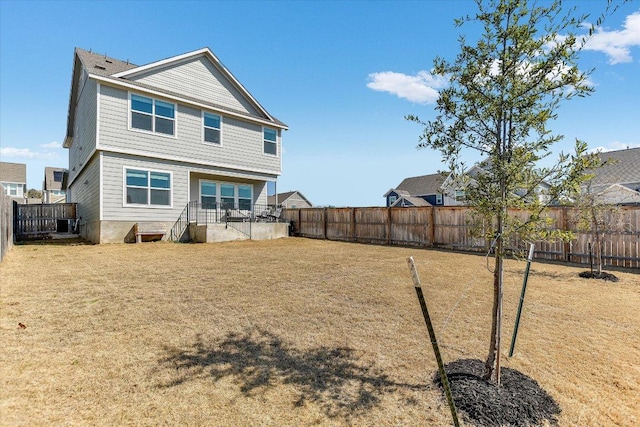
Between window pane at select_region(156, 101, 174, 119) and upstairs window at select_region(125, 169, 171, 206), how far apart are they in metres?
2.61

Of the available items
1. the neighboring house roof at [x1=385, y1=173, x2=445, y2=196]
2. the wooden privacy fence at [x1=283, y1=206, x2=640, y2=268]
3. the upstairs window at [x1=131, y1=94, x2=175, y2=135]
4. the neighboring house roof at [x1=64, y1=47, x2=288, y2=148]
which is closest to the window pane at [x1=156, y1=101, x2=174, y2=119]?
the upstairs window at [x1=131, y1=94, x2=175, y2=135]

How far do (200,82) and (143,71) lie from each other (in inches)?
107

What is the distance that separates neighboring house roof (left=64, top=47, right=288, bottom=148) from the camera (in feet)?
39.2

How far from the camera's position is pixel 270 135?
1712 cm

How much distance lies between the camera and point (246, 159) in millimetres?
15945

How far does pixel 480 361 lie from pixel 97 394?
11.7 ft

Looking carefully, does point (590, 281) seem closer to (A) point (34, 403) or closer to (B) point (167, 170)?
(A) point (34, 403)

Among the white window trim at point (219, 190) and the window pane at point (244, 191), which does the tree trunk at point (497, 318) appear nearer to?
the white window trim at point (219, 190)

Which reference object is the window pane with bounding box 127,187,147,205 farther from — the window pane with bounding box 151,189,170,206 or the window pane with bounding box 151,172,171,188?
the window pane with bounding box 151,172,171,188

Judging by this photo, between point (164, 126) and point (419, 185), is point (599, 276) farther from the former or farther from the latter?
point (419, 185)

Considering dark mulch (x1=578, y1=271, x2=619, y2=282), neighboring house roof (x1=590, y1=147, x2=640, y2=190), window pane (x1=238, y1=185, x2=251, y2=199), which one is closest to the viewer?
dark mulch (x1=578, y1=271, x2=619, y2=282)

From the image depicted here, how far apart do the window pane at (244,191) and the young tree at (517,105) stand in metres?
15.0

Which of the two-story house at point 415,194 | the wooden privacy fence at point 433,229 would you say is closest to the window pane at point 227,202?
the wooden privacy fence at point 433,229

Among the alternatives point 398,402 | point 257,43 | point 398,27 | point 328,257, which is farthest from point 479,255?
point 257,43
